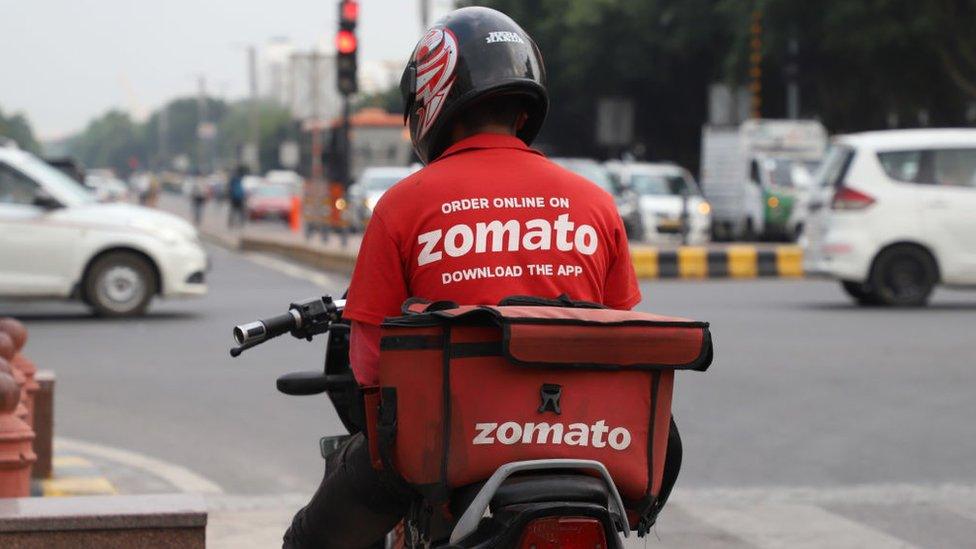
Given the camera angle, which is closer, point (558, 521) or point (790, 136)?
point (558, 521)

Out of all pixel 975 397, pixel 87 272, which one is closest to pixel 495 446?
pixel 975 397

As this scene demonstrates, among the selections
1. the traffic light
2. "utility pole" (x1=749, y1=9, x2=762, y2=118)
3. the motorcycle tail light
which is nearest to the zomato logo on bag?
the motorcycle tail light

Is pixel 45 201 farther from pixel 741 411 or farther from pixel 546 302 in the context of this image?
pixel 546 302

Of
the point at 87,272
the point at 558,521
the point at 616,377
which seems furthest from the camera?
the point at 87,272

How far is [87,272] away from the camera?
15.8 meters

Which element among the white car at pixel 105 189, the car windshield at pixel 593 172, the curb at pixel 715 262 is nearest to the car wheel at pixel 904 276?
the curb at pixel 715 262

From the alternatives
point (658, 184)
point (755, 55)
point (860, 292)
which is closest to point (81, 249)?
point (860, 292)

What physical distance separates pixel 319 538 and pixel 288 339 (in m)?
10.6

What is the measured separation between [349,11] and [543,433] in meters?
20.6

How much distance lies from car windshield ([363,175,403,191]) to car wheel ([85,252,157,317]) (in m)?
20.3

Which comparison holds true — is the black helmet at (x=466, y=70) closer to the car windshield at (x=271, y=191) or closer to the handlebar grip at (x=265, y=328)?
the handlebar grip at (x=265, y=328)

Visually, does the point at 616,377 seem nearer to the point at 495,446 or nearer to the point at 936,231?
the point at 495,446

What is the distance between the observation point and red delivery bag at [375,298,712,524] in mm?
2980

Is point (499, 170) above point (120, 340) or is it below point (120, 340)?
above
